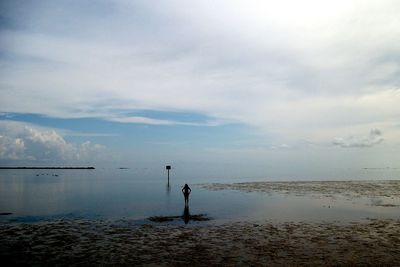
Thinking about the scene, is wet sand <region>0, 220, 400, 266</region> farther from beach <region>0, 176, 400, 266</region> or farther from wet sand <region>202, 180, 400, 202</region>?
wet sand <region>202, 180, 400, 202</region>

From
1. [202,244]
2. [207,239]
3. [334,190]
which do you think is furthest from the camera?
[334,190]

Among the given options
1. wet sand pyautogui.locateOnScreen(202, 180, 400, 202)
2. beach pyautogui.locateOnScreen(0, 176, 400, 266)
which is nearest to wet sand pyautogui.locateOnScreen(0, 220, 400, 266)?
beach pyautogui.locateOnScreen(0, 176, 400, 266)

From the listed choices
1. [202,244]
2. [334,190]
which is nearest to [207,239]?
[202,244]

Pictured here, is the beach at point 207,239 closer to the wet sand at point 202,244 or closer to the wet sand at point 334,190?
the wet sand at point 202,244

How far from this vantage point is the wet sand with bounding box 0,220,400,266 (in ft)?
62.8

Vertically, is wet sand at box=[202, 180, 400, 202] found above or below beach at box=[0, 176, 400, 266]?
above

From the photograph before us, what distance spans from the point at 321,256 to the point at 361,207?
26636 mm

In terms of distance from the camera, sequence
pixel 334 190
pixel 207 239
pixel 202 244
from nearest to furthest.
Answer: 1. pixel 202 244
2. pixel 207 239
3. pixel 334 190

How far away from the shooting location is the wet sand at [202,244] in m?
19.2

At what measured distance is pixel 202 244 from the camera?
23266mm

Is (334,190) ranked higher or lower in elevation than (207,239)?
higher

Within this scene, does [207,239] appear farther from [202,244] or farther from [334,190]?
[334,190]

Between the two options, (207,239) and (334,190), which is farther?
(334,190)

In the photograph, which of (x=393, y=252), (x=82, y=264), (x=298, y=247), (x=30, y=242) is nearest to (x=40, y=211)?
(x=30, y=242)
